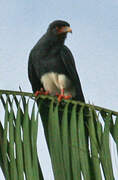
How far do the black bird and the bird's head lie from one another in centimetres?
2

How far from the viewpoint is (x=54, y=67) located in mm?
5785

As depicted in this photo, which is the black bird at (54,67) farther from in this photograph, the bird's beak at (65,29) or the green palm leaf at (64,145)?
the green palm leaf at (64,145)

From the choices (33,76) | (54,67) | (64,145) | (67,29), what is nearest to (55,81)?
(54,67)

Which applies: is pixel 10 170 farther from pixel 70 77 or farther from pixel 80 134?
pixel 70 77

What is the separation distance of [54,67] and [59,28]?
82 cm

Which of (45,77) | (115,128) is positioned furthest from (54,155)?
(45,77)

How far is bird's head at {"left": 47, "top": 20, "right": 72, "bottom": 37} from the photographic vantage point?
6.20 meters

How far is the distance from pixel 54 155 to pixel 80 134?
279mm

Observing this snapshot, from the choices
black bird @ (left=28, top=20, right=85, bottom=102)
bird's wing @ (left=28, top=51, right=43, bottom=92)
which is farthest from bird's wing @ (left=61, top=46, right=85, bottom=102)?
bird's wing @ (left=28, top=51, right=43, bottom=92)

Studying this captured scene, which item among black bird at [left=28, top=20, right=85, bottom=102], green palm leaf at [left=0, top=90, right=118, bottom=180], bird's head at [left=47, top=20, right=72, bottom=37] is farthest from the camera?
bird's head at [left=47, top=20, right=72, bottom=37]

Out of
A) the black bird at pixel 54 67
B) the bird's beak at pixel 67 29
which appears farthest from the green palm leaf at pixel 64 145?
the bird's beak at pixel 67 29

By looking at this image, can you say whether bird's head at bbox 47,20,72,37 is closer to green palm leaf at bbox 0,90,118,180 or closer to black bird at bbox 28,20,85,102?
black bird at bbox 28,20,85,102

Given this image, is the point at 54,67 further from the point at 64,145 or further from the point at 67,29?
the point at 64,145

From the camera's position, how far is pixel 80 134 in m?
3.32
